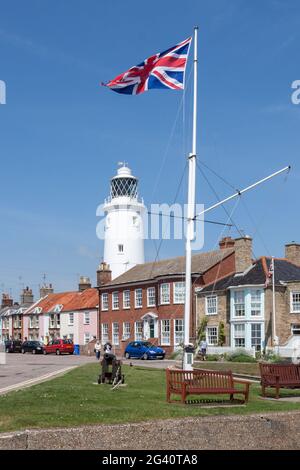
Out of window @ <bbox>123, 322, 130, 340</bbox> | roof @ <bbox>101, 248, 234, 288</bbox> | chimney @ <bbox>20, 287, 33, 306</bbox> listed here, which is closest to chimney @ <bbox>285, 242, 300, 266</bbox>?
roof @ <bbox>101, 248, 234, 288</bbox>

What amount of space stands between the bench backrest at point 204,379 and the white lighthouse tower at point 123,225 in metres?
52.1

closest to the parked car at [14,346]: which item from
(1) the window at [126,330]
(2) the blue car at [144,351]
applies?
(1) the window at [126,330]

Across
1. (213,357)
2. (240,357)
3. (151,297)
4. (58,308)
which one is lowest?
(213,357)

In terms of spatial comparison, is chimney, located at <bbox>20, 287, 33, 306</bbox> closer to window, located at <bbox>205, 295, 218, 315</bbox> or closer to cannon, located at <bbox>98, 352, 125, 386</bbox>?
window, located at <bbox>205, 295, 218, 315</bbox>

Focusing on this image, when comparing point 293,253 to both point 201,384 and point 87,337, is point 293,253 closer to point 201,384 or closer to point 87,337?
point 87,337

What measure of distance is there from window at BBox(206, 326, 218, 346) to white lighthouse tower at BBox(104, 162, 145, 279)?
19.0 meters

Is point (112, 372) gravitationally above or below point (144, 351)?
above

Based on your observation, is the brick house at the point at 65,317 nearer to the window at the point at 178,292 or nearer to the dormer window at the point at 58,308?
the dormer window at the point at 58,308

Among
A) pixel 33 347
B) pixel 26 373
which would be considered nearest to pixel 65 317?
pixel 33 347

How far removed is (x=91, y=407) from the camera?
41.6 feet

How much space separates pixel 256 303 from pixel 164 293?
10.6 meters

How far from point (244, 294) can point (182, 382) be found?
32.6 m

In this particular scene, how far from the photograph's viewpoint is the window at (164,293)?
53.3 meters
